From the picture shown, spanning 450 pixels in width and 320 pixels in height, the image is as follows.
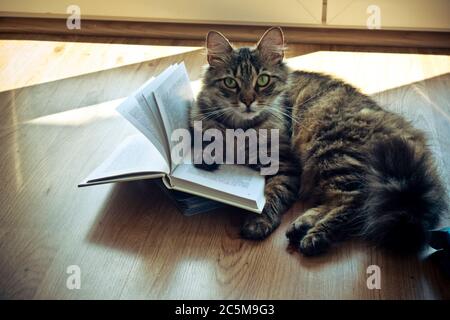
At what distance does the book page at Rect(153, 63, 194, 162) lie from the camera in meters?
1.75

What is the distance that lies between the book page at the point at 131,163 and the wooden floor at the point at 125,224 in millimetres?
131

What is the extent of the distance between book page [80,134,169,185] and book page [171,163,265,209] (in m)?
0.07

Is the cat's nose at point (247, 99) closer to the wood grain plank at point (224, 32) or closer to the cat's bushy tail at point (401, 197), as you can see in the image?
the cat's bushy tail at point (401, 197)

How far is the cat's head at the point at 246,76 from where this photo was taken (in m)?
1.84

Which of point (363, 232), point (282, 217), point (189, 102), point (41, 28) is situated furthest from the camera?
Result: point (41, 28)

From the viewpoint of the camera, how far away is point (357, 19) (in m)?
2.83

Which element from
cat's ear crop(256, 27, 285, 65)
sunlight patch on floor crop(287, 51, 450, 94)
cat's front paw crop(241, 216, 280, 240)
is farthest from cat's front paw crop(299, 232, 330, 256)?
sunlight patch on floor crop(287, 51, 450, 94)

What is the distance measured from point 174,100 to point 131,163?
0.80ft

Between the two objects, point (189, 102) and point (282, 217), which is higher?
point (189, 102)

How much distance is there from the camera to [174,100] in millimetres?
1864

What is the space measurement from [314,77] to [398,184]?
0.66 meters
